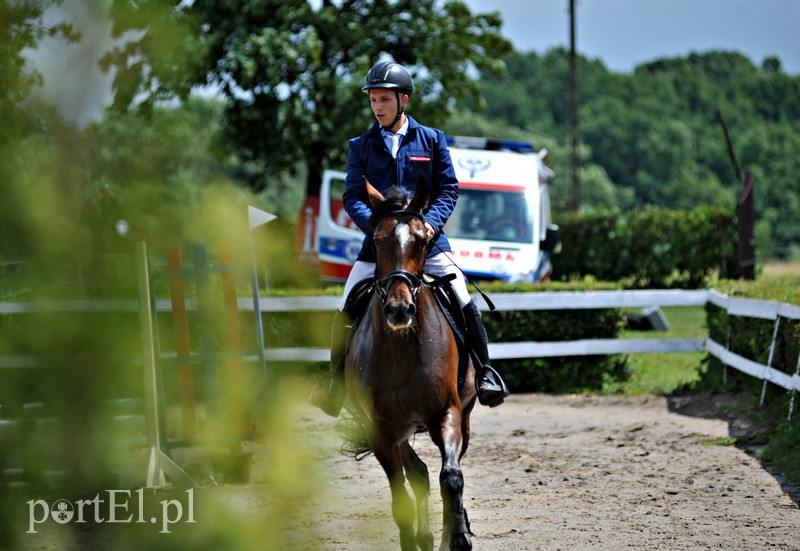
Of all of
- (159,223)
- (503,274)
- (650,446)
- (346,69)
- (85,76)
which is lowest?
(650,446)

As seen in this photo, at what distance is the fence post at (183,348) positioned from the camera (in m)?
2.41

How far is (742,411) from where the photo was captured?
9.86m

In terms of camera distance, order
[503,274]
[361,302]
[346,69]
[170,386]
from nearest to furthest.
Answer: [170,386] < [361,302] < [503,274] < [346,69]

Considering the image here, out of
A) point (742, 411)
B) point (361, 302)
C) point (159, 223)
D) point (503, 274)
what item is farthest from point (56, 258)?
point (503, 274)

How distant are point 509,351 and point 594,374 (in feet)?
4.51

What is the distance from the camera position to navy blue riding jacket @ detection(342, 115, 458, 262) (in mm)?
5457

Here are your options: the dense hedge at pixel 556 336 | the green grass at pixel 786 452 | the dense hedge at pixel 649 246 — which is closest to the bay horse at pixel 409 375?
the green grass at pixel 786 452

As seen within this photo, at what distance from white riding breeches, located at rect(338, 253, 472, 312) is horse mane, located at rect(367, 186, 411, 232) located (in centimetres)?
74

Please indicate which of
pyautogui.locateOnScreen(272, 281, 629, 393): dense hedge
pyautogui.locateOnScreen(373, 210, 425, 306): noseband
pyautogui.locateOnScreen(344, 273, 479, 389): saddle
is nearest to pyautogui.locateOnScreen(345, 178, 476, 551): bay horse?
pyautogui.locateOnScreen(373, 210, 425, 306): noseband

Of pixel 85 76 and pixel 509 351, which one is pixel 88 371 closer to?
pixel 85 76

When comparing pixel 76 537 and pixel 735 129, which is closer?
pixel 76 537

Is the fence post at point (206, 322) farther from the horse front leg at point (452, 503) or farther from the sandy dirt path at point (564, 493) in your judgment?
the horse front leg at point (452, 503)

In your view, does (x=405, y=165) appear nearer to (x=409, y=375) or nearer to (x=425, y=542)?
(x=409, y=375)

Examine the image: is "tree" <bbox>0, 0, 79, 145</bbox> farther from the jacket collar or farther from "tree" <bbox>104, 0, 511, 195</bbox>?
"tree" <bbox>104, 0, 511, 195</bbox>
